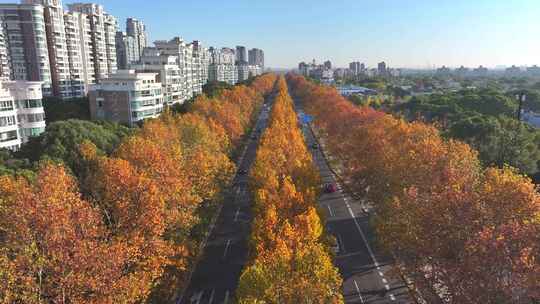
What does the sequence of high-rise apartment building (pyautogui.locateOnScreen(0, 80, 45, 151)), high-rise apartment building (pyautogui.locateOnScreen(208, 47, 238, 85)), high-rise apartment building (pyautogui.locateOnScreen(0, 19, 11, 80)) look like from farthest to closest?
high-rise apartment building (pyautogui.locateOnScreen(208, 47, 238, 85)), high-rise apartment building (pyautogui.locateOnScreen(0, 19, 11, 80)), high-rise apartment building (pyautogui.locateOnScreen(0, 80, 45, 151))

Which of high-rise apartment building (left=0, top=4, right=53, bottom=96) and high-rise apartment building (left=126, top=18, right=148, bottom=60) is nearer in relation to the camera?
high-rise apartment building (left=0, top=4, right=53, bottom=96)

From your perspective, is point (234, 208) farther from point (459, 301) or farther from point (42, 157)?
point (459, 301)

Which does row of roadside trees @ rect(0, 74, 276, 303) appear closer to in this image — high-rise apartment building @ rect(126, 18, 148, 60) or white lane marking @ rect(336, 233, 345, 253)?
white lane marking @ rect(336, 233, 345, 253)

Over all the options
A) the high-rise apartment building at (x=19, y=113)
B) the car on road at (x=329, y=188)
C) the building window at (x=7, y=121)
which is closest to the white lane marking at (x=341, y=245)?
the car on road at (x=329, y=188)

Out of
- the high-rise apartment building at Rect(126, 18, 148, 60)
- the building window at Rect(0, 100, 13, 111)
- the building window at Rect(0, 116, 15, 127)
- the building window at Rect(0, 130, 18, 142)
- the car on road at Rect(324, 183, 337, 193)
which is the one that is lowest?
the car on road at Rect(324, 183, 337, 193)

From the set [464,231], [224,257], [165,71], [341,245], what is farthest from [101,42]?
[464,231]

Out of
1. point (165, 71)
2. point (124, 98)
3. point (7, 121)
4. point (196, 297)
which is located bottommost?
point (196, 297)

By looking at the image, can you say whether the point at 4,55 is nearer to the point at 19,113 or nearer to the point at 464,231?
the point at 19,113

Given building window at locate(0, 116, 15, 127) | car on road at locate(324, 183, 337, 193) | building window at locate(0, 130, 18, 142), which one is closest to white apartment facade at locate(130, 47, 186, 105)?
building window at locate(0, 130, 18, 142)

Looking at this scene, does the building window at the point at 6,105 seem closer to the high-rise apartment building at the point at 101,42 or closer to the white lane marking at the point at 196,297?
the white lane marking at the point at 196,297
